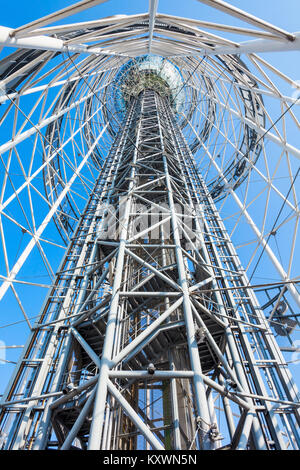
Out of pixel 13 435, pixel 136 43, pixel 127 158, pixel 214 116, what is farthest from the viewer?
pixel 214 116

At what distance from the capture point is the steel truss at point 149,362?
644 centimetres

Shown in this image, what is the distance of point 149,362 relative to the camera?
9.02 meters

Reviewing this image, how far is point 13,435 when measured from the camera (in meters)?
6.94

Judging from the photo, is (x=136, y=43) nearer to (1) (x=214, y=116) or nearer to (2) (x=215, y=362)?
(2) (x=215, y=362)

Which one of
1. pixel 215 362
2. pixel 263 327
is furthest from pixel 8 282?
Answer: pixel 263 327

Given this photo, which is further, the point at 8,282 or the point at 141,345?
the point at 8,282

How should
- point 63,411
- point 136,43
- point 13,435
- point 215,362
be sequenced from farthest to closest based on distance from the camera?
point 136,43 → point 215,362 → point 63,411 → point 13,435

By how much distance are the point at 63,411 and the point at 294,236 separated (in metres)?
9.92

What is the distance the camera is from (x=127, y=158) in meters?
18.8

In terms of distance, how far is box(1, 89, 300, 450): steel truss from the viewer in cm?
644

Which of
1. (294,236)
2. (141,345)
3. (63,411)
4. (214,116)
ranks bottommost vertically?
(63,411)

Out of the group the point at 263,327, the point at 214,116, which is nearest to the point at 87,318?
the point at 263,327

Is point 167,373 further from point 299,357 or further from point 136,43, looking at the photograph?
point 136,43

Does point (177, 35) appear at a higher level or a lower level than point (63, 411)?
higher
